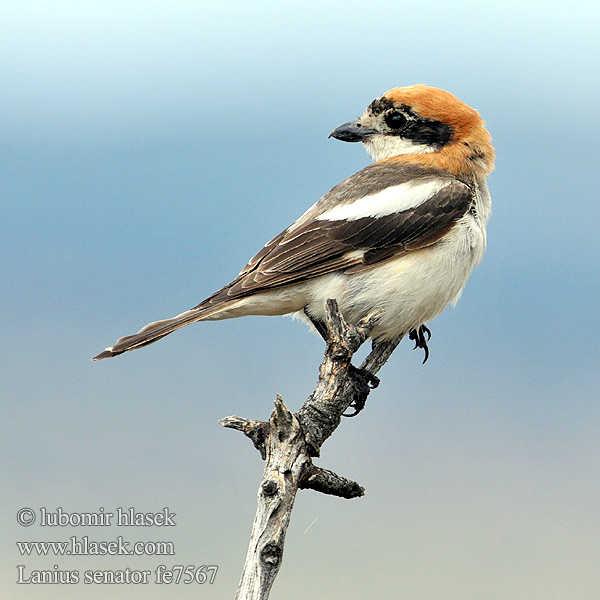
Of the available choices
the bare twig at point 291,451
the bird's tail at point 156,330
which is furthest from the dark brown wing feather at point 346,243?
Answer: the bare twig at point 291,451

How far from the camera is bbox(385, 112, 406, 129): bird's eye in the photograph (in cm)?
593

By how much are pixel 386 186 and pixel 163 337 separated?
1881mm

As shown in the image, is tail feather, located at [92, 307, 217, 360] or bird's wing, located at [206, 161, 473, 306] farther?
bird's wing, located at [206, 161, 473, 306]

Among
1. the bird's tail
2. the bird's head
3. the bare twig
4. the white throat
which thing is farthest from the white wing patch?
the bird's tail

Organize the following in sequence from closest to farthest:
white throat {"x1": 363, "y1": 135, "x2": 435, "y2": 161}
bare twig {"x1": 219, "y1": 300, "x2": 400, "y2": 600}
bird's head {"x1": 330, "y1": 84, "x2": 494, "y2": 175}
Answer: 1. bare twig {"x1": 219, "y1": 300, "x2": 400, "y2": 600}
2. bird's head {"x1": 330, "y1": 84, "x2": 494, "y2": 175}
3. white throat {"x1": 363, "y1": 135, "x2": 435, "y2": 161}

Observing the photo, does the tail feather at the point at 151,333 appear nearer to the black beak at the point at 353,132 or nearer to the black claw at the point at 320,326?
the black claw at the point at 320,326

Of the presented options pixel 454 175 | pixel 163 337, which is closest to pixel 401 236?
pixel 454 175

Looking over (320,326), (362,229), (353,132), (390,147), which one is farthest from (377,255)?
(353,132)

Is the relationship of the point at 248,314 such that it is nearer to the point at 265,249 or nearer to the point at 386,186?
the point at 265,249

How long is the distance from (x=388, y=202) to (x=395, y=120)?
964mm

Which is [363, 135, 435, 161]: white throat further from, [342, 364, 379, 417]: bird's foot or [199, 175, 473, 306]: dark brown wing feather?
[342, 364, 379, 417]: bird's foot

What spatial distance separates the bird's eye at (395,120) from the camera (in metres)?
5.93

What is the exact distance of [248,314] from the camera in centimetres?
527

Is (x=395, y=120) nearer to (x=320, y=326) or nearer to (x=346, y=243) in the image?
(x=346, y=243)
